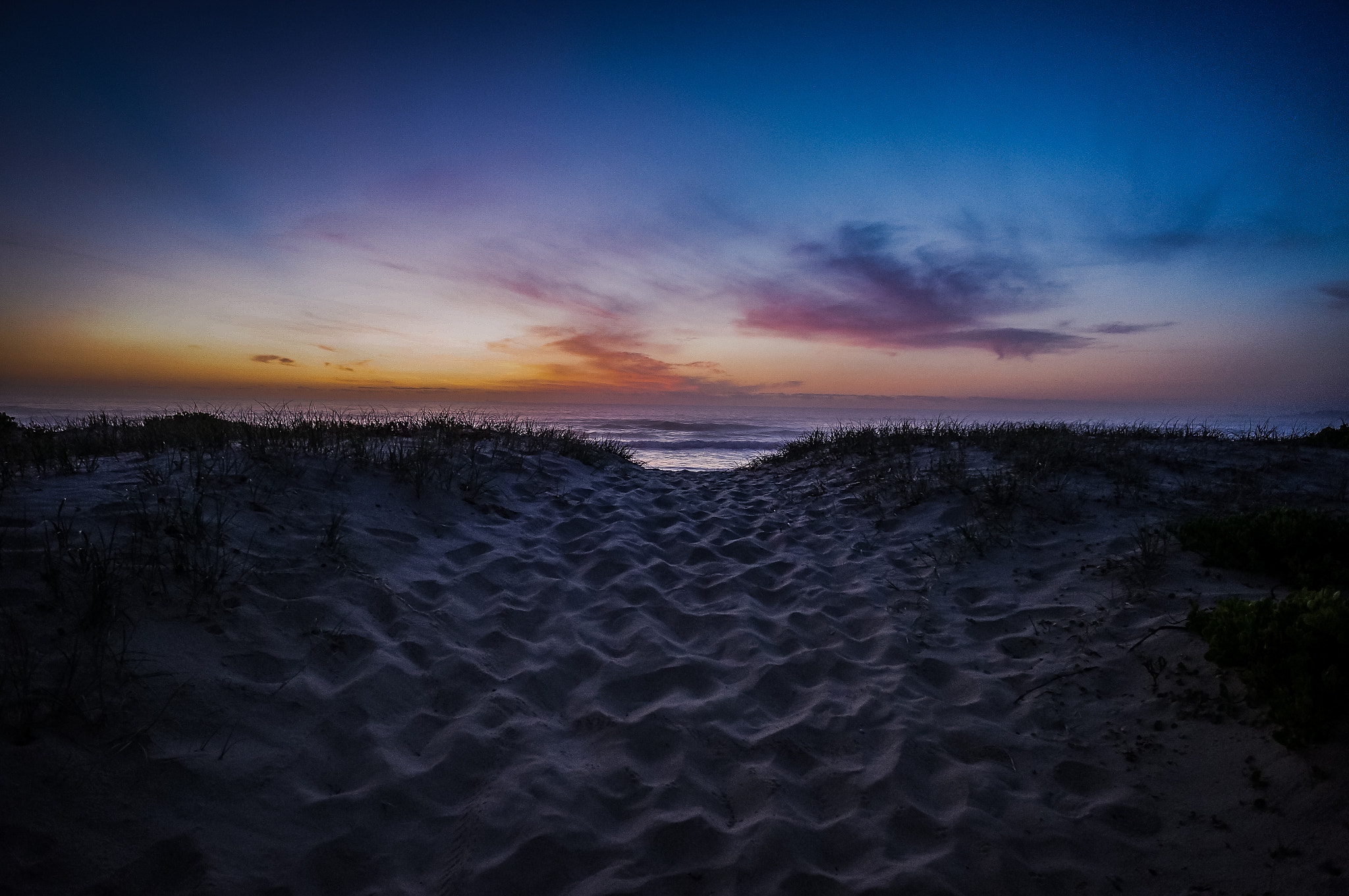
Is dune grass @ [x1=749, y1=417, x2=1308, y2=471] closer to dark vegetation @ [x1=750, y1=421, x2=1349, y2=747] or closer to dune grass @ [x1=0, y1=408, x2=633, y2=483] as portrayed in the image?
dark vegetation @ [x1=750, y1=421, x2=1349, y2=747]

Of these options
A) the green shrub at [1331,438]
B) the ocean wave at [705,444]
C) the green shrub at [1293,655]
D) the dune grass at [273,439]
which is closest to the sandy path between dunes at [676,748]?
the green shrub at [1293,655]

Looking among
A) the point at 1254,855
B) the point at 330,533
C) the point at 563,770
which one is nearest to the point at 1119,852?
the point at 1254,855

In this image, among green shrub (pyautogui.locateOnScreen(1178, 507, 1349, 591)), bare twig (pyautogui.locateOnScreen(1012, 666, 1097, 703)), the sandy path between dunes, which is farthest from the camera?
green shrub (pyautogui.locateOnScreen(1178, 507, 1349, 591))

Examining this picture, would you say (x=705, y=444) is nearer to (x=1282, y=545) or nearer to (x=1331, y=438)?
(x=1331, y=438)

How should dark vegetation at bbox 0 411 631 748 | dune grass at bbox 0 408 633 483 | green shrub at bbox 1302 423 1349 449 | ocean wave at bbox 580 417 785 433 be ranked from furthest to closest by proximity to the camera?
ocean wave at bbox 580 417 785 433 < green shrub at bbox 1302 423 1349 449 < dune grass at bbox 0 408 633 483 < dark vegetation at bbox 0 411 631 748

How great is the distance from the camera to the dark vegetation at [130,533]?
2.74m

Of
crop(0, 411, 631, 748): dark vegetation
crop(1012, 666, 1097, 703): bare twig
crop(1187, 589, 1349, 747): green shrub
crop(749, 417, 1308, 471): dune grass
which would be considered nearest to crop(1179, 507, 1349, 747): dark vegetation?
crop(1187, 589, 1349, 747): green shrub

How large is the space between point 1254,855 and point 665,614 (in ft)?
11.7

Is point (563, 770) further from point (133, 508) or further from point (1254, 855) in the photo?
point (133, 508)

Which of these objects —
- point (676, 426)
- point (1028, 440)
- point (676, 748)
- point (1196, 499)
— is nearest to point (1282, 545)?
point (1196, 499)

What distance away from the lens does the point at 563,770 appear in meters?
3.00

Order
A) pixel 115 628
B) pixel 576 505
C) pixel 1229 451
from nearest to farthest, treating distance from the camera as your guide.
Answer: pixel 115 628
pixel 576 505
pixel 1229 451

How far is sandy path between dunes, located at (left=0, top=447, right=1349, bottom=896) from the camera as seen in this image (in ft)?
7.75

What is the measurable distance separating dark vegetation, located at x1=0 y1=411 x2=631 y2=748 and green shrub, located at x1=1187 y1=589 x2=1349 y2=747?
530cm
